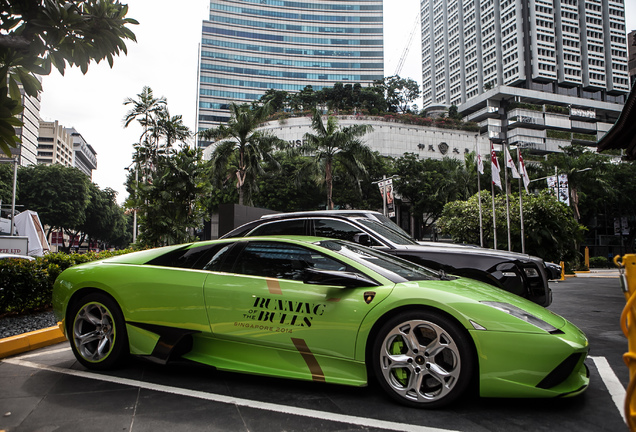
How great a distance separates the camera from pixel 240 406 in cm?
286

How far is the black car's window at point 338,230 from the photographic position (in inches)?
230

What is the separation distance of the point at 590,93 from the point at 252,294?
11881cm

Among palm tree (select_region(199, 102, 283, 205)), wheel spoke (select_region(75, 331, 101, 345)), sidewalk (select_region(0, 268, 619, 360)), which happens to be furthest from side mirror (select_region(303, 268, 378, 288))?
palm tree (select_region(199, 102, 283, 205))

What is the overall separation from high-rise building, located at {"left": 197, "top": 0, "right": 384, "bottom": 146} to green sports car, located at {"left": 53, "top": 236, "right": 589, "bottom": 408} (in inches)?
3835

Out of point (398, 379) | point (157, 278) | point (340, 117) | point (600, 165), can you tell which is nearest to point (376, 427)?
point (398, 379)

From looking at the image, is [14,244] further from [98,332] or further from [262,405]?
[262,405]

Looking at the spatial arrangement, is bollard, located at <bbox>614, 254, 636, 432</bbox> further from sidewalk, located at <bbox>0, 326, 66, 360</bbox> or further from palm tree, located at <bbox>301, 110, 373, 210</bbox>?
palm tree, located at <bbox>301, 110, 373, 210</bbox>

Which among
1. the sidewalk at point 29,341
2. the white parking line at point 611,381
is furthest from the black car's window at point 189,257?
the white parking line at point 611,381

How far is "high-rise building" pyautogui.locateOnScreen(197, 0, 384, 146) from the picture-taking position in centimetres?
9719

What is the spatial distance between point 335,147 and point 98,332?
23654 millimetres

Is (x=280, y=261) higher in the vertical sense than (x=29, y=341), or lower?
higher

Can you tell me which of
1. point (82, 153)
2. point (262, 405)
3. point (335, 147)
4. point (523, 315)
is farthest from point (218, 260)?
point (82, 153)

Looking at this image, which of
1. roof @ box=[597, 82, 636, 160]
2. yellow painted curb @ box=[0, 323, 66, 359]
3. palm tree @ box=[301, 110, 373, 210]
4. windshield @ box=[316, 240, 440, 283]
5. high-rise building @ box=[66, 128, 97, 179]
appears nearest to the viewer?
windshield @ box=[316, 240, 440, 283]

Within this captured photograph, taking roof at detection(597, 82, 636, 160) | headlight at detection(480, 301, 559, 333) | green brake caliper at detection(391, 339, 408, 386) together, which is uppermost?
roof at detection(597, 82, 636, 160)
